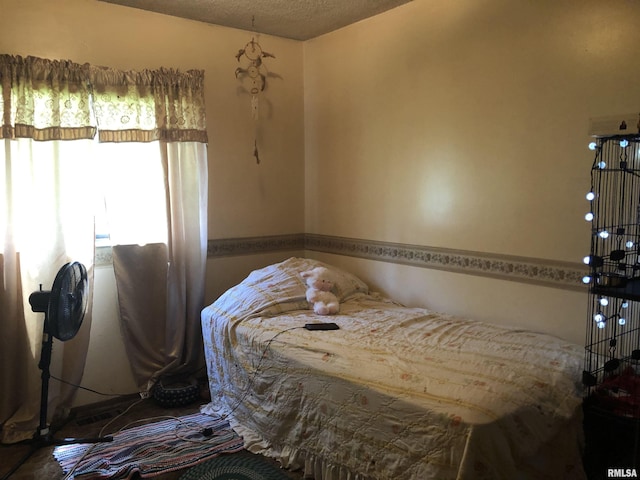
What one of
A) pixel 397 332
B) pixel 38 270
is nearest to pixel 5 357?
pixel 38 270

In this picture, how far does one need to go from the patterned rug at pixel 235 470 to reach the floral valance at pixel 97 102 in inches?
81.9

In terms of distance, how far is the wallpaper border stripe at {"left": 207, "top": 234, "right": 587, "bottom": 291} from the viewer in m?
2.54

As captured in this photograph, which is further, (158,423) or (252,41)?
(252,41)

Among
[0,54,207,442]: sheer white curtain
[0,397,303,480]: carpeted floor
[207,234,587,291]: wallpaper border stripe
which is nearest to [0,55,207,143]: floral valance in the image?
[0,54,207,442]: sheer white curtain

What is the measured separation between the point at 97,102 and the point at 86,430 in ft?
6.75

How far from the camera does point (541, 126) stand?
255cm

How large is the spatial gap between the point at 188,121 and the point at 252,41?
91 cm

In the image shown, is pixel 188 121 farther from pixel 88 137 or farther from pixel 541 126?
pixel 541 126

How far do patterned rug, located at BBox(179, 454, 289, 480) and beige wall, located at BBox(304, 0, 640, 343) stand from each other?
1446 millimetres

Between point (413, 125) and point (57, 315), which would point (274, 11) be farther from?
point (57, 315)

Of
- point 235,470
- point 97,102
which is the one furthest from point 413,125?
point 235,470

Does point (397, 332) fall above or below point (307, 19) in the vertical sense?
below

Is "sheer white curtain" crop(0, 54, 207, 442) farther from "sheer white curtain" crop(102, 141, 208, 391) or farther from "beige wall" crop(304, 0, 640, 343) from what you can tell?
"beige wall" crop(304, 0, 640, 343)

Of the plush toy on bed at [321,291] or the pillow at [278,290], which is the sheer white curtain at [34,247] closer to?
the pillow at [278,290]
